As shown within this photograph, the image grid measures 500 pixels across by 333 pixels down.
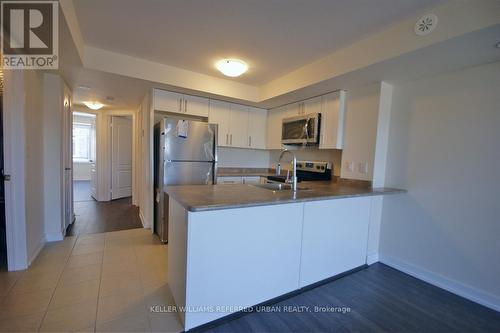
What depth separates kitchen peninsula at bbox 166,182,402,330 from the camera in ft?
4.85

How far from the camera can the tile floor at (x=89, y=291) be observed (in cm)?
156

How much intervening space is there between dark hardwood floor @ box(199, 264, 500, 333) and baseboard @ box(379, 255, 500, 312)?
0.06 meters

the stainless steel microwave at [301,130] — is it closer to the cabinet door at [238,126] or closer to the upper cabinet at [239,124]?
the upper cabinet at [239,124]

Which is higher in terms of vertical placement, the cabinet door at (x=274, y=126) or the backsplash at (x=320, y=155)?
the cabinet door at (x=274, y=126)

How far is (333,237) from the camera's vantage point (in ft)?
7.00

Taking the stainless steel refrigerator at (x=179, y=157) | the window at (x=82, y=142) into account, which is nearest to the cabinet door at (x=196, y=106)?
the stainless steel refrigerator at (x=179, y=157)

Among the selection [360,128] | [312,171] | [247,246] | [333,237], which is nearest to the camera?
[247,246]

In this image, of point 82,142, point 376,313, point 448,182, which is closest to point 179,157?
point 376,313

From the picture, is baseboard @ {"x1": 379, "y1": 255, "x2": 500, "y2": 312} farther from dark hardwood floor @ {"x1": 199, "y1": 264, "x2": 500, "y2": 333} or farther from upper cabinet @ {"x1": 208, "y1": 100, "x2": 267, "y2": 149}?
upper cabinet @ {"x1": 208, "y1": 100, "x2": 267, "y2": 149}

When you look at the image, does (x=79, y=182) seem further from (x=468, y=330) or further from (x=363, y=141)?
(x=468, y=330)

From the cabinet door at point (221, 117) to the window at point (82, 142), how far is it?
7.23 meters

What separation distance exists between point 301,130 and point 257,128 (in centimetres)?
102

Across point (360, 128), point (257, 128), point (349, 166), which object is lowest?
point (349, 166)

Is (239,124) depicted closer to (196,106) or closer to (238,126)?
(238,126)
